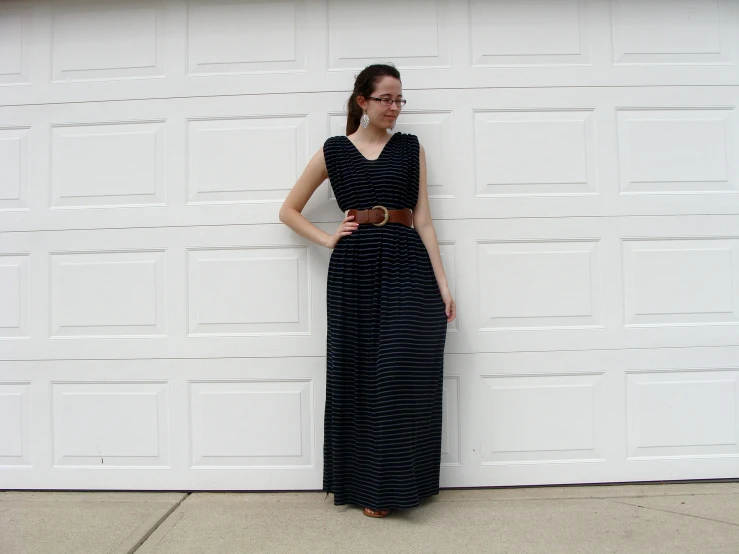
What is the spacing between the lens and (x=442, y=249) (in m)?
2.38

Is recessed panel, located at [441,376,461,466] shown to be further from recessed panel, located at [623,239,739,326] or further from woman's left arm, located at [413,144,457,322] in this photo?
recessed panel, located at [623,239,739,326]

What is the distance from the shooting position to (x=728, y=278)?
2.39 m

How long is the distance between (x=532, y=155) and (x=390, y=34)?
2.62 ft

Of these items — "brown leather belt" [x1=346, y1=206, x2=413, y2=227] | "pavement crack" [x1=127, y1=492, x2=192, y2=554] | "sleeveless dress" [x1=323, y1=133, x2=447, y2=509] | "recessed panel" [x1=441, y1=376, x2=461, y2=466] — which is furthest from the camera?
"recessed panel" [x1=441, y1=376, x2=461, y2=466]

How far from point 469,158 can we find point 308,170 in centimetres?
69

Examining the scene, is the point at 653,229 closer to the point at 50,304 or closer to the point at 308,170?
the point at 308,170

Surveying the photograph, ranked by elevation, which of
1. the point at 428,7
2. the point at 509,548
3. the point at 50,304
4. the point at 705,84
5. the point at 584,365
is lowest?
the point at 509,548

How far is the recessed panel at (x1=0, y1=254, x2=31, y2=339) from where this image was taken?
2430mm

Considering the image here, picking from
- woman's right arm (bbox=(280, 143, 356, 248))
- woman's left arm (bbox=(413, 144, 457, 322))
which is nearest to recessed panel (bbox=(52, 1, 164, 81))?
woman's right arm (bbox=(280, 143, 356, 248))

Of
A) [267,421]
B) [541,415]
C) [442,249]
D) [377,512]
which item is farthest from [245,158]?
[541,415]

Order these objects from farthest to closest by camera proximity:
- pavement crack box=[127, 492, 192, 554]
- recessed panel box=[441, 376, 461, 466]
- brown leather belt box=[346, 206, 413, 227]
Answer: recessed panel box=[441, 376, 461, 466] → brown leather belt box=[346, 206, 413, 227] → pavement crack box=[127, 492, 192, 554]

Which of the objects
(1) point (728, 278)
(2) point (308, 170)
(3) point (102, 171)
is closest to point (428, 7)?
(2) point (308, 170)

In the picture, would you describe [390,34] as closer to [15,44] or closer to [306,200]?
[306,200]

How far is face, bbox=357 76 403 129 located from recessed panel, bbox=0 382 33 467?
1866 millimetres
